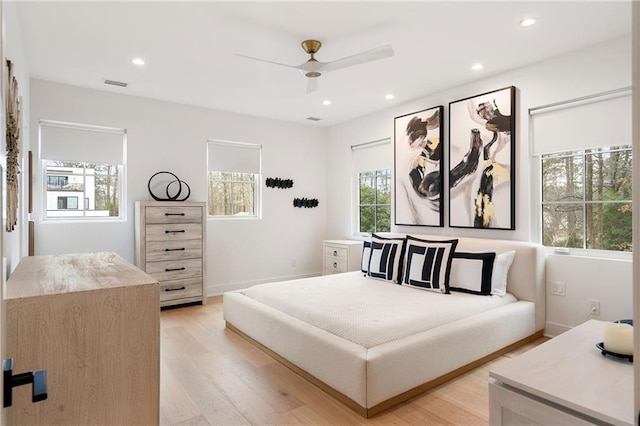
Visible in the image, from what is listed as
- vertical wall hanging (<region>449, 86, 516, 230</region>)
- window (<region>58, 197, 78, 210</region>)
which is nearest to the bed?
vertical wall hanging (<region>449, 86, 516, 230</region>)

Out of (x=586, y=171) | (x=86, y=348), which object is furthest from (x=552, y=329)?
(x=86, y=348)

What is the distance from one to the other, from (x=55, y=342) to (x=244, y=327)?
7.36ft

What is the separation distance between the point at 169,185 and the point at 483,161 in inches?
146

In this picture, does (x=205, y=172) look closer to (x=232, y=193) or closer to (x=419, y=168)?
(x=232, y=193)

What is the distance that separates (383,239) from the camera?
4.23 meters

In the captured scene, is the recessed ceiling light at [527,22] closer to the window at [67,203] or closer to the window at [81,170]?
the window at [81,170]

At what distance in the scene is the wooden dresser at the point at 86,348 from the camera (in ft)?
3.75

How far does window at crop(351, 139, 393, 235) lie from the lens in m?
5.18

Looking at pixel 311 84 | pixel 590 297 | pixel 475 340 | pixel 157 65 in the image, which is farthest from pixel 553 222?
pixel 157 65

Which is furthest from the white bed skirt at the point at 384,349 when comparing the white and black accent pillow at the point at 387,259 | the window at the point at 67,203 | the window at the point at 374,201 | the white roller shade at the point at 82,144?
the white roller shade at the point at 82,144

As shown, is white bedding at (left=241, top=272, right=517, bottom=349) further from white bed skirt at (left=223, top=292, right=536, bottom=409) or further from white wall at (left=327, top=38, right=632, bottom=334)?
white wall at (left=327, top=38, right=632, bottom=334)

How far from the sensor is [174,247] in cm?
443

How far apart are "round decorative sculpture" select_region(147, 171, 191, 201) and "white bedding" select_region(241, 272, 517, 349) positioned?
72.8 inches

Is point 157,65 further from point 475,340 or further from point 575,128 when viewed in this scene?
point 575,128
